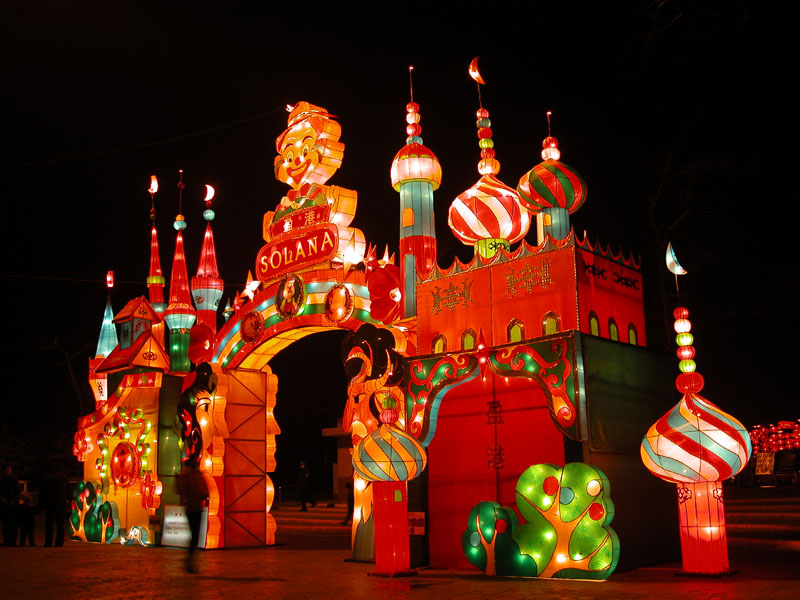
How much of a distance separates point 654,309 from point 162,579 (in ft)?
37.9

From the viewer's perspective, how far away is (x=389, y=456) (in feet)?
28.9

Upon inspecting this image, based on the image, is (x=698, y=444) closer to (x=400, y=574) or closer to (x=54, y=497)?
(x=400, y=574)

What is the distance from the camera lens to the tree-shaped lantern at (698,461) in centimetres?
782

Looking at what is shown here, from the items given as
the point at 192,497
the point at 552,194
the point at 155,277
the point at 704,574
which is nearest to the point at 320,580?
the point at 192,497

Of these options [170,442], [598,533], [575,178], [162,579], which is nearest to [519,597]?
[598,533]

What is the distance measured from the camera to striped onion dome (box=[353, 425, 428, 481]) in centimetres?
881

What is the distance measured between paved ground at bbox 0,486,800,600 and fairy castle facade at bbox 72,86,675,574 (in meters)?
0.50

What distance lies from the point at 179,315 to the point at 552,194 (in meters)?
7.61

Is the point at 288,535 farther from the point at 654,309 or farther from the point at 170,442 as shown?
the point at 654,309


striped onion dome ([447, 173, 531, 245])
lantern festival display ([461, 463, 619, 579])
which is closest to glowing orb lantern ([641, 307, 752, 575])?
lantern festival display ([461, 463, 619, 579])

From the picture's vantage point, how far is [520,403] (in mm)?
9656

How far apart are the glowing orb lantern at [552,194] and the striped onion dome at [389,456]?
294 cm

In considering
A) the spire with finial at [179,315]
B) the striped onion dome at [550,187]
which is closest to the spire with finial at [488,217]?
the striped onion dome at [550,187]

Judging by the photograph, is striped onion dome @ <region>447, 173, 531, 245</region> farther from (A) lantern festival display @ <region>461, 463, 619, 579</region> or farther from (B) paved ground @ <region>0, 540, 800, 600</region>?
(B) paved ground @ <region>0, 540, 800, 600</region>
